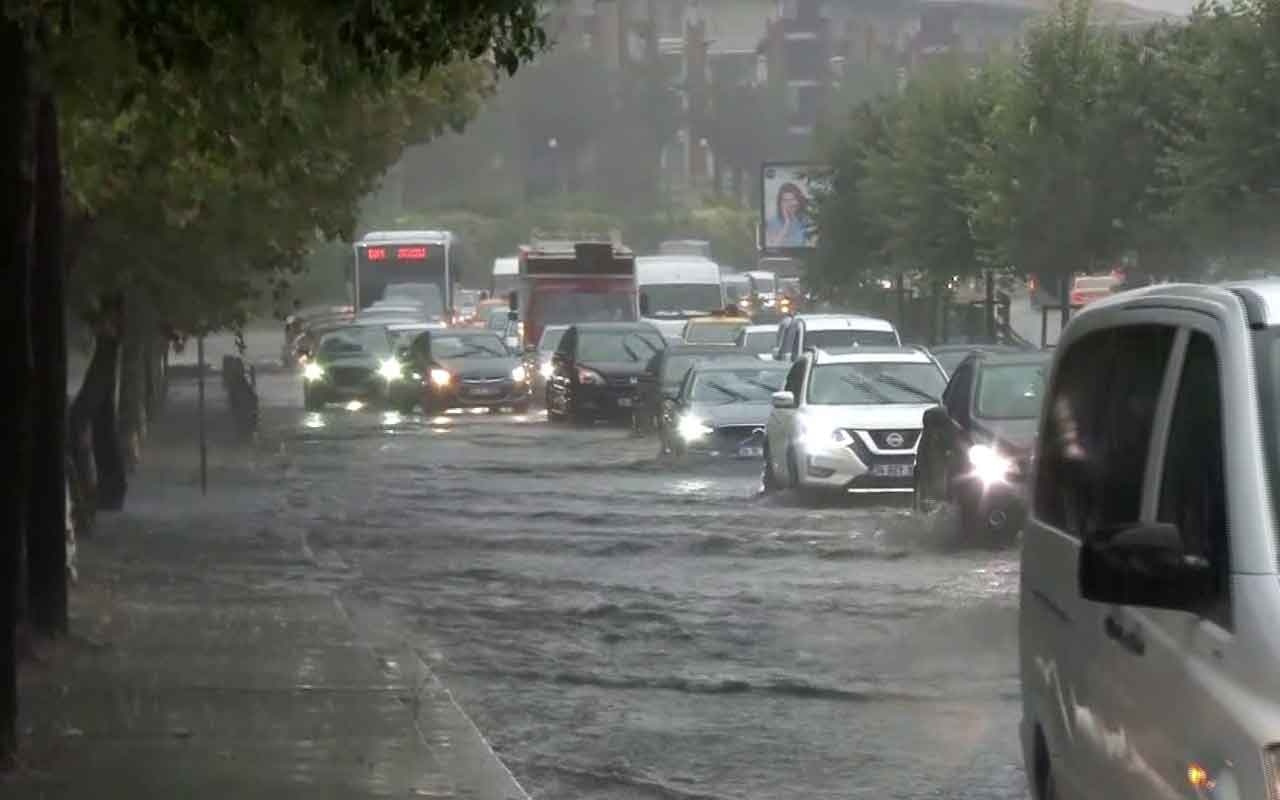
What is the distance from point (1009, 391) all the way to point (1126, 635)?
16543 millimetres

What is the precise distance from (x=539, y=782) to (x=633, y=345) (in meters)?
35.3

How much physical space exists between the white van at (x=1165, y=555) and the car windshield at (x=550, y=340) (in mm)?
44968

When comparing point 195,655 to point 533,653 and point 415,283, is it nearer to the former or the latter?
point 533,653

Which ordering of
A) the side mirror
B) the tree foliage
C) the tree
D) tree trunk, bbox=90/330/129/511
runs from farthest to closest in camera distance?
the tree foliage
tree trunk, bbox=90/330/129/511
the tree
the side mirror

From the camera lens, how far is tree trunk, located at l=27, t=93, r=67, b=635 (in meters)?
15.3

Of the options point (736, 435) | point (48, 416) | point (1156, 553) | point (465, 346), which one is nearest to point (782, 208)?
point (465, 346)

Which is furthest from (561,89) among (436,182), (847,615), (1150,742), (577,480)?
(1150,742)

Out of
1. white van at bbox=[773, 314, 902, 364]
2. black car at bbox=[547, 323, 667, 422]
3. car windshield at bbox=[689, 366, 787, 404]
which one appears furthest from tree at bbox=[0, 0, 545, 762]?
black car at bbox=[547, 323, 667, 422]

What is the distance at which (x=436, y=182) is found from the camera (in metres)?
144

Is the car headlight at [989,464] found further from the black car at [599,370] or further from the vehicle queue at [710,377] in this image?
the black car at [599,370]

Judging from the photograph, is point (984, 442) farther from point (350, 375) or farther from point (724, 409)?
point (350, 375)

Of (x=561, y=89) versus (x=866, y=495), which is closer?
(x=866, y=495)

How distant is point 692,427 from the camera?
3325 centimetres

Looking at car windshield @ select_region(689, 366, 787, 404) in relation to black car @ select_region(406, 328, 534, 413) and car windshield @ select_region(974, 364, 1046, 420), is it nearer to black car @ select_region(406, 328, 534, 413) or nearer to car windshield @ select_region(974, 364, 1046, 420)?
car windshield @ select_region(974, 364, 1046, 420)
